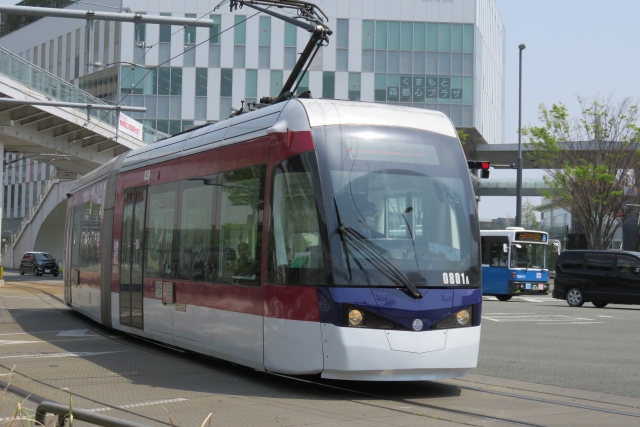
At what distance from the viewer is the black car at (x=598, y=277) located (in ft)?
89.4

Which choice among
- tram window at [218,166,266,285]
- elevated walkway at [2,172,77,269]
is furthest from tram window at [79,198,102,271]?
elevated walkway at [2,172,77,269]

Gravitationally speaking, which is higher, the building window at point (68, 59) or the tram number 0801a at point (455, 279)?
the building window at point (68, 59)

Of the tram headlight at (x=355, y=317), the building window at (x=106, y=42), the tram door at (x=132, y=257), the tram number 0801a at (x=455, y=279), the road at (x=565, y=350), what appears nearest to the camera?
the tram headlight at (x=355, y=317)

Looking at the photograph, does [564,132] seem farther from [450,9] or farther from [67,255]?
[67,255]

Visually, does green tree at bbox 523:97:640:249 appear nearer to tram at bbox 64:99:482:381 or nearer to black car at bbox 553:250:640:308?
black car at bbox 553:250:640:308

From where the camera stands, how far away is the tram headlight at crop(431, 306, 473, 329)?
912cm

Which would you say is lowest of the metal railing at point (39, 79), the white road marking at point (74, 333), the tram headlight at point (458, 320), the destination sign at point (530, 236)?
the white road marking at point (74, 333)

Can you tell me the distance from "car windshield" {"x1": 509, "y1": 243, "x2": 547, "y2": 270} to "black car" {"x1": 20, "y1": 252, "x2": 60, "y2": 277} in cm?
3303

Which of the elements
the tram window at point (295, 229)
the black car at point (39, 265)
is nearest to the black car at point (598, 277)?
the tram window at point (295, 229)

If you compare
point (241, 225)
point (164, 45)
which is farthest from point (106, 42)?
point (241, 225)

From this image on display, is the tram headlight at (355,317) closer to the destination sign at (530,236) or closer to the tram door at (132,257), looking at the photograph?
the tram door at (132,257)

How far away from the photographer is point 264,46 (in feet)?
185

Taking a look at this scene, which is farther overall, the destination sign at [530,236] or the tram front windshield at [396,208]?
the destination sign at [530,236]

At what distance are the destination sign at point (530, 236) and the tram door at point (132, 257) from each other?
72.8 feet
